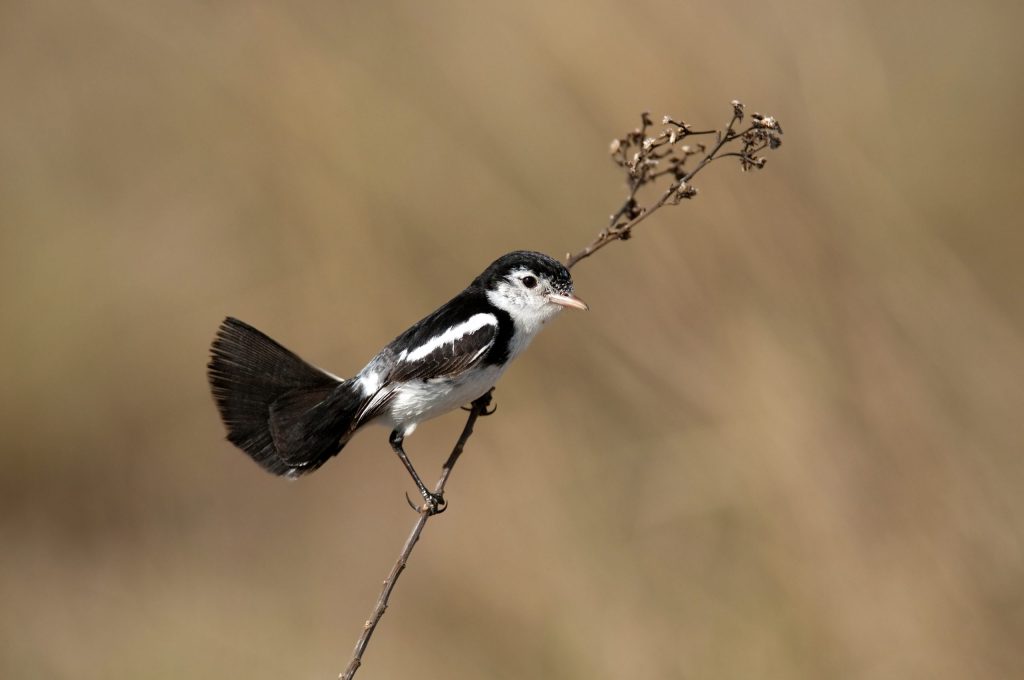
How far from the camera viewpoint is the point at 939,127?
22.5 feet

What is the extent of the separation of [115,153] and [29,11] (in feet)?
4.20

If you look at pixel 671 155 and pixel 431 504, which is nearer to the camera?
pixel 431 504

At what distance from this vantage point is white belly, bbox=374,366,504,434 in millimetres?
4059

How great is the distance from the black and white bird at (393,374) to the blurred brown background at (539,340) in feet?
5.77

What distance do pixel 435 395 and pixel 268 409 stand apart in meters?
0.65

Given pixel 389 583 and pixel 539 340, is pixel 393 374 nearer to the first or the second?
pixel 389 583

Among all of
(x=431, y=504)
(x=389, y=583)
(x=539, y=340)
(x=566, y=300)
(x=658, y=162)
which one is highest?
(x=539, y=340)

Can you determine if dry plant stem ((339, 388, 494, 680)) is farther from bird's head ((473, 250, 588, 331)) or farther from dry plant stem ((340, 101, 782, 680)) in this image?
bird's head ((473, 250, 588, 331))

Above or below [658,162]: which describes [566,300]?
below

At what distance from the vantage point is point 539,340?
692 centimetres

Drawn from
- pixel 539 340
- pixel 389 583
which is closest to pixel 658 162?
pixel 389 583

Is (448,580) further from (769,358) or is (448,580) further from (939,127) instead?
(939,127)

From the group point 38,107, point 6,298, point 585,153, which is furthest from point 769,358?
point 38,107

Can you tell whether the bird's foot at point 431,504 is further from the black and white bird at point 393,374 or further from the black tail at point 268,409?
the black tail at point 268,409
